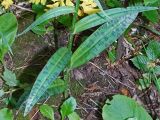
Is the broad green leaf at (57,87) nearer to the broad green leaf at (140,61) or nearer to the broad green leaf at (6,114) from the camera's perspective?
the broad green leaf at (6,114)

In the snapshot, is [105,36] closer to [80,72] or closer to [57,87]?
[57,87]

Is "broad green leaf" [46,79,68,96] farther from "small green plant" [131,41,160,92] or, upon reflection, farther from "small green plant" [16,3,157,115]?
"small green plant" [131,41,160,92]

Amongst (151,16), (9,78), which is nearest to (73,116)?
(9,78)

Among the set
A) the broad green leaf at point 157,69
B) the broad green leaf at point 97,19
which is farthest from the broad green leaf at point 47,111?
the broad green leaf at point 157,69

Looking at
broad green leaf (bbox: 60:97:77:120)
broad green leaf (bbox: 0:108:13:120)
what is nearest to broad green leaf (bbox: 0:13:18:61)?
→ broad green leaf (bbox: 0:108:13:120)

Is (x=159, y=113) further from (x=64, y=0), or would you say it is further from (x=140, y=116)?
(x=64, y=0)
